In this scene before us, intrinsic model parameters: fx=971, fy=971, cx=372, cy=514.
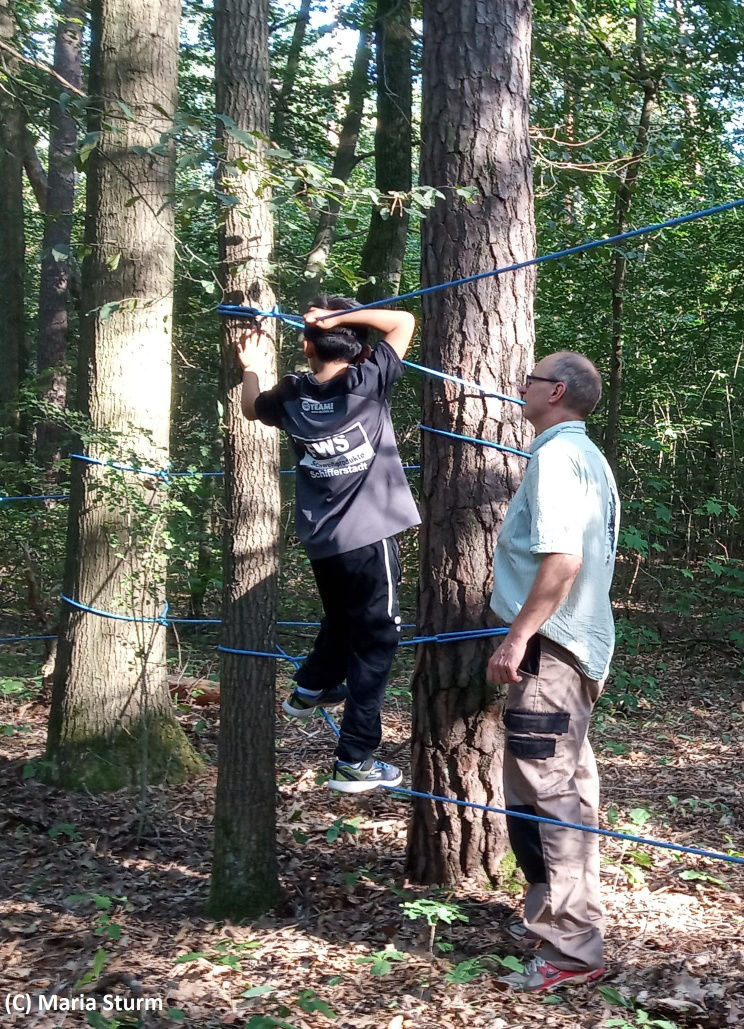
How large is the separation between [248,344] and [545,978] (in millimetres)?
2652

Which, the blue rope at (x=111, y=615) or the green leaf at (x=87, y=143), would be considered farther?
the blue rope at (x=111, y=615)

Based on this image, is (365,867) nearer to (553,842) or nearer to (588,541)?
(553,842)

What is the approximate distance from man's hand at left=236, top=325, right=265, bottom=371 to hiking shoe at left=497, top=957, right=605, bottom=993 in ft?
8.27

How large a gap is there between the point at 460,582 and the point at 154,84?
352 cm

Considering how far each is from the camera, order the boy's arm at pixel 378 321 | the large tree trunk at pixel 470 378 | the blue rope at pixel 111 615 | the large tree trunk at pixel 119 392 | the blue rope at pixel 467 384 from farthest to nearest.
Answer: the large tree trunk at pixel 119 392 < the blue rope at pixel 111 615 < the large tree trunk at pixel 470 378 < the blue rope at pixel 467 384 < the boy's arm at pixel 378 321

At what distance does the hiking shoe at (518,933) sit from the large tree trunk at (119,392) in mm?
2446

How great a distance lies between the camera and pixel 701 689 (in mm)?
8898

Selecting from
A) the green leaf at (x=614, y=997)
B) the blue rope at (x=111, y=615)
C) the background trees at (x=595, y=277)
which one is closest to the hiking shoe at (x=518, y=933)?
the green leaf at (x=614, y=997)

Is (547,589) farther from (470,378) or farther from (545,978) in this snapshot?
(545,978)

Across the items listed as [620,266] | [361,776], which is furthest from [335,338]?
[620,266]

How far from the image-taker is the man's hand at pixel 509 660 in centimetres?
331

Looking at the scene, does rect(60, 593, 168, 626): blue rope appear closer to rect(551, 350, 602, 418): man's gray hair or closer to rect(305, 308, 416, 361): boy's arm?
rect(305, 308, 416, 361): boy's arm

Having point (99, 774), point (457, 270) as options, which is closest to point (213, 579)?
point (99, 774)

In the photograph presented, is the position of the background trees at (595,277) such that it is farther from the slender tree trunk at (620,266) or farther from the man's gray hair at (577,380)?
the man's gray hair at (577,380)
